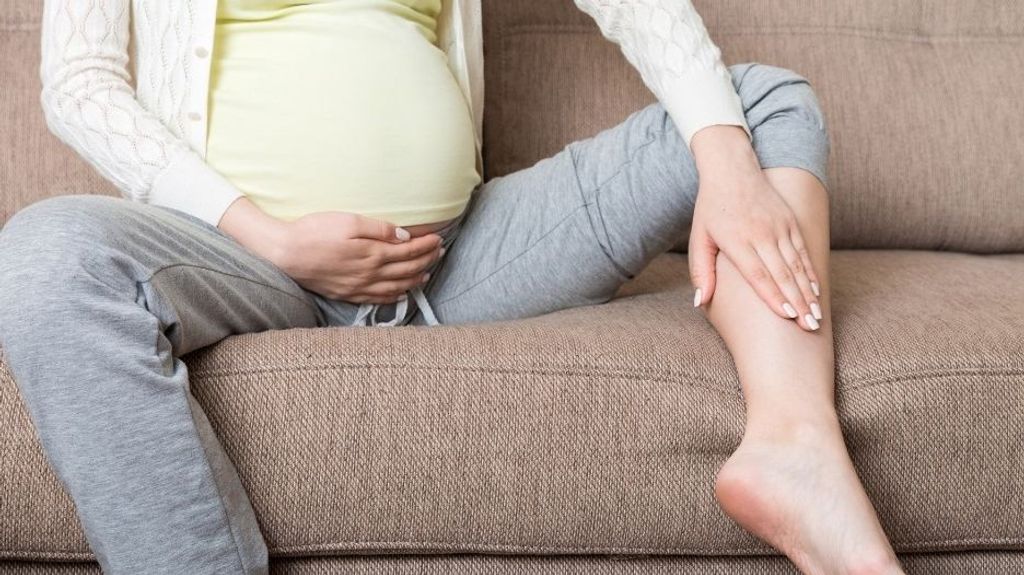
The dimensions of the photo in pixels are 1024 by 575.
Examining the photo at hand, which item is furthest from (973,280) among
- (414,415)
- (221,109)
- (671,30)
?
(221,109)

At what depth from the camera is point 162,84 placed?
1.20m

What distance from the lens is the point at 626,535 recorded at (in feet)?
3.33

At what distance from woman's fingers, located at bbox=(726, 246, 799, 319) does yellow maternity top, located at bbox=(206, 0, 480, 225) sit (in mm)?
353

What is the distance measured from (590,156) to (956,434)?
499mm

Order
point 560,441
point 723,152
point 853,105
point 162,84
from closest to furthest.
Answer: point 560,441 → point 723,152 → point 162,84 → point 853,105

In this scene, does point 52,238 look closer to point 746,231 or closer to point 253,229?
point 253,229

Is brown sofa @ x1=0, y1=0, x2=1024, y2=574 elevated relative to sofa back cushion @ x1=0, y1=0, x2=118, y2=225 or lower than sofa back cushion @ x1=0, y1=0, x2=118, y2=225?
lower

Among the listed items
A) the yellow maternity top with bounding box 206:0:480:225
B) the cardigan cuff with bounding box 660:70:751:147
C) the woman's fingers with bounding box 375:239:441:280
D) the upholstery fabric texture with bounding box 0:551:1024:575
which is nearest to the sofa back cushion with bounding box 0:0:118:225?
the yellow maternity top with bounding box 206:0:480:225

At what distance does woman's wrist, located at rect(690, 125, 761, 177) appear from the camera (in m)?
1.09

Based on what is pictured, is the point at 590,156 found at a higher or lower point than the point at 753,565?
higher

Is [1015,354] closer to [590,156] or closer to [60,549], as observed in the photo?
[590,156]

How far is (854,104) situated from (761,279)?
2.54 feet

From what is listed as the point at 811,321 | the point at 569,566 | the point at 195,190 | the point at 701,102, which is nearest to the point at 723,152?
the point at 701,102

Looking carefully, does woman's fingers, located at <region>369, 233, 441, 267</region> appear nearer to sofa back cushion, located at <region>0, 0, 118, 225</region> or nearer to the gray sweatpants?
the gray sweatpants
